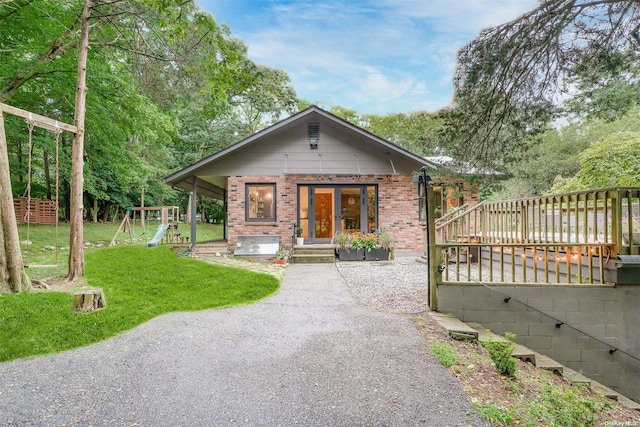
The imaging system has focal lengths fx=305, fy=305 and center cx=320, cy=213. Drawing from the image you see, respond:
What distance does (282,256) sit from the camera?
32.0ft

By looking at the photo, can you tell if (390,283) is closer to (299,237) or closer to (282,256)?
(282,256)

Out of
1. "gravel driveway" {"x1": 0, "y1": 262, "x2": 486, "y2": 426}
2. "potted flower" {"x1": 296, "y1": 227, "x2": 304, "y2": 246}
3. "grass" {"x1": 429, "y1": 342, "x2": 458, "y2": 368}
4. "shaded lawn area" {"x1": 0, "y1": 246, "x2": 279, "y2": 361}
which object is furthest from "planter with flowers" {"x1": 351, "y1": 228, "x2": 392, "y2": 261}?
"grass" {"x1": 429, "y1": 342, "x2": 458, "y2": 368}

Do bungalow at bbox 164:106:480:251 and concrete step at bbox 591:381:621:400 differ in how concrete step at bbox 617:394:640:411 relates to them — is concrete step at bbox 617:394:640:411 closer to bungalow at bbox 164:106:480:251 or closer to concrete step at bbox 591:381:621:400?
concrete step at bbox 591:381:621:400

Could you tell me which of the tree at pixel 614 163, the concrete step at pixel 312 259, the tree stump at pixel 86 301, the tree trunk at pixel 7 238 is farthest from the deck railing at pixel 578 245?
the tree trunk at pixel 7 238

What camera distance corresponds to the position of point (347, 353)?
3.53 metres

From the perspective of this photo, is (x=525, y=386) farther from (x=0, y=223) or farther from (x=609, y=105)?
(x=0, y=223)

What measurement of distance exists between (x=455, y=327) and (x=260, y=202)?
27.1 feet

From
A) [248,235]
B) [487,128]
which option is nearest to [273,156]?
[248,235]

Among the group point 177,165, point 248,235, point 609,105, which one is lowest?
point 248,235

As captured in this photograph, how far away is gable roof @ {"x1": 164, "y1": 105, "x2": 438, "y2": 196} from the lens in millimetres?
10570

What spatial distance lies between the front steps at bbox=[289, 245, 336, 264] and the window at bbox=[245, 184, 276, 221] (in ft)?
5.47

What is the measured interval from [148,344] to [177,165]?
21224 mm

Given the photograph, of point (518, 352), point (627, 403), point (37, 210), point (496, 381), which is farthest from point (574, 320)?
point (37, 210)

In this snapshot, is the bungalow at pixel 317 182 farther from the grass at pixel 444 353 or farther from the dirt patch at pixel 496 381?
the grass at pixel 444 353
